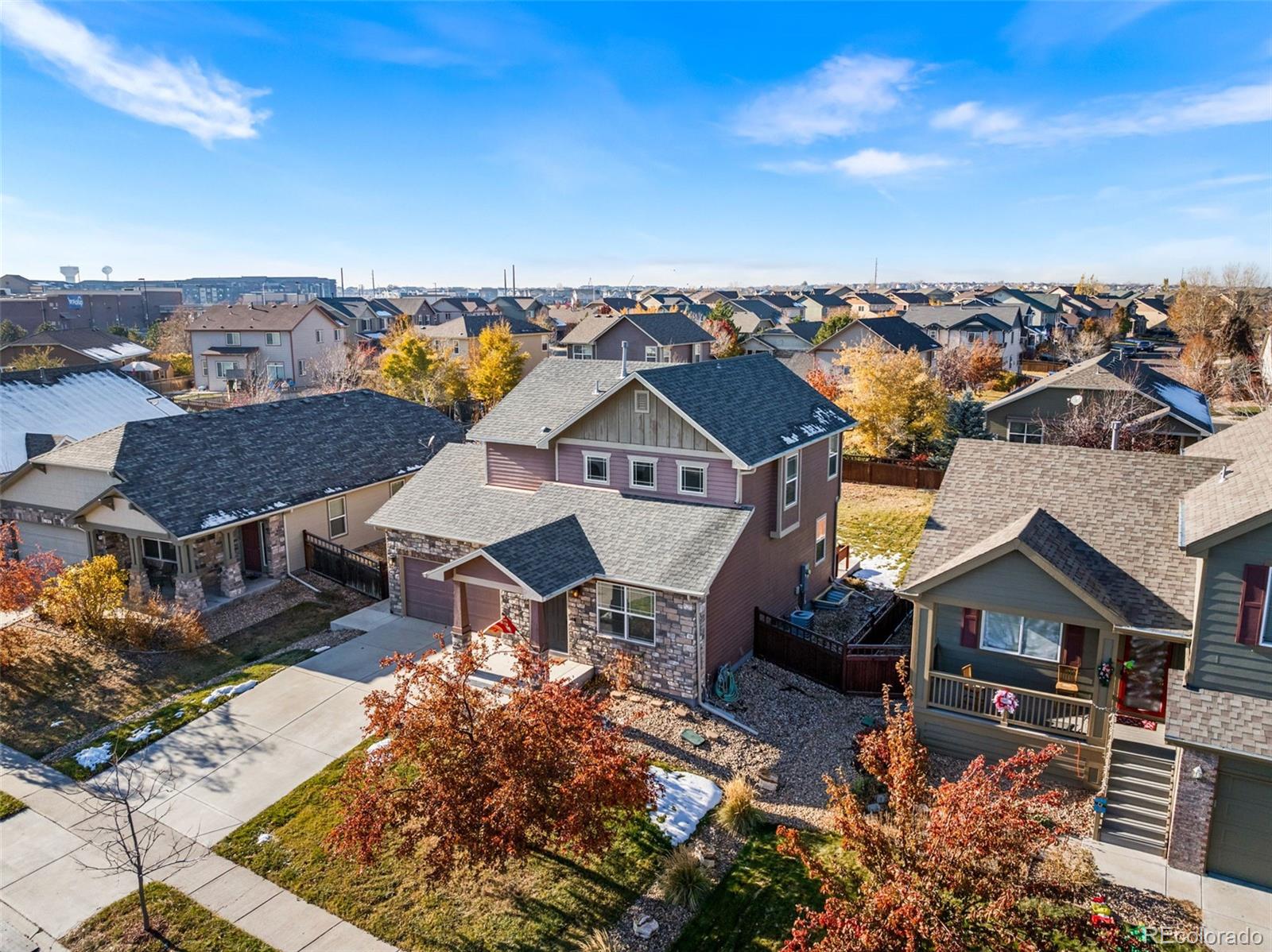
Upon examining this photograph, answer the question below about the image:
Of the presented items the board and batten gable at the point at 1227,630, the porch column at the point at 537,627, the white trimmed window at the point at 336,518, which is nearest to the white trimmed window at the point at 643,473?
the porch column at the point at 537,627

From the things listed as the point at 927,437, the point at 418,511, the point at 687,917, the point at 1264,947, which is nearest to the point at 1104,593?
the point at 1264,947

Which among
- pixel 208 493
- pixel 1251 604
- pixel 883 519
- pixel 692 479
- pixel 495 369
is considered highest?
pixel 495 369

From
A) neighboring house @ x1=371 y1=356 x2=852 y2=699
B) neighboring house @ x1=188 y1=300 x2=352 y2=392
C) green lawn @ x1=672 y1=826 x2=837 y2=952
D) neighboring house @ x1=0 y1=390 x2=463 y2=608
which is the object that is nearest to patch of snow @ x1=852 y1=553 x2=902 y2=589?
neighboring house @ x1=371 y1=356 x2=852 y2=699

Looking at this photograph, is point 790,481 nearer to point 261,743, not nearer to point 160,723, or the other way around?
point 261,743

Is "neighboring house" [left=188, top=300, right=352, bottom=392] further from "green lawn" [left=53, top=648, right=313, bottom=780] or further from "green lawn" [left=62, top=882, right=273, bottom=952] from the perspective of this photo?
"green lawn" [left=62, top=882, right=273, bottom=952]

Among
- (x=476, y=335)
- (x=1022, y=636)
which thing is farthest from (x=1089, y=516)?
(x=476, y=335)

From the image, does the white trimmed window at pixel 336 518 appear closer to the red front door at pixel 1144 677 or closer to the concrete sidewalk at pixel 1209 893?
the red front door at pixel 1144 677

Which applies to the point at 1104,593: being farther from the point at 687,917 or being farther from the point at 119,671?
the point at 119,671
